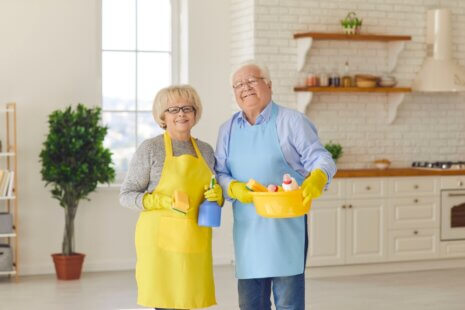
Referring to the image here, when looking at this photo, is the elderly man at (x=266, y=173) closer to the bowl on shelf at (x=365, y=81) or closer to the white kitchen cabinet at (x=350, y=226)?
the white kitchen cabinet at (x=350, y=226)

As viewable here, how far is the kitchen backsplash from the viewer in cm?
749

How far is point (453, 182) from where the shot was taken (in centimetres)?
770

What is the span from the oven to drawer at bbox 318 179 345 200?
1.01m

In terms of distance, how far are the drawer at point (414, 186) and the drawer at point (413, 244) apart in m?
0.34

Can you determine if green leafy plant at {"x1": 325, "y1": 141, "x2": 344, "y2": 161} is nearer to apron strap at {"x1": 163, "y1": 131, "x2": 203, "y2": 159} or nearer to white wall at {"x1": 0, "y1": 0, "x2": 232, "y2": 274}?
white wall at {"x1": 0, "y1": 0, "x2": 232, "y2": 274}

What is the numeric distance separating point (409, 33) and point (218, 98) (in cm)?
189

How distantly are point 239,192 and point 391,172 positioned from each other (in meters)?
4.06

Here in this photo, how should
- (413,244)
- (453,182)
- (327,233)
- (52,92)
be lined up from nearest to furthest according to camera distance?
(327,233)
(52,92)
(413,244)
(453,182)

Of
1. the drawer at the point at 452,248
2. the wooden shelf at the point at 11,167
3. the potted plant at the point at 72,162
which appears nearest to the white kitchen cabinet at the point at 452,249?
the drawer at the point at 452,248

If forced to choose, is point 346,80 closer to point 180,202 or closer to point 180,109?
point 180,109

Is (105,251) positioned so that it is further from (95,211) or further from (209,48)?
(209,48)

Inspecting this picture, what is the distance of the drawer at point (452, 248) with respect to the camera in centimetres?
771

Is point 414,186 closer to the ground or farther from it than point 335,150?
closer to the ground

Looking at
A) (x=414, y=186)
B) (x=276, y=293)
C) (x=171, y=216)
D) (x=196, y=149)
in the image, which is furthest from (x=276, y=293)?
(x=414, y=186)
